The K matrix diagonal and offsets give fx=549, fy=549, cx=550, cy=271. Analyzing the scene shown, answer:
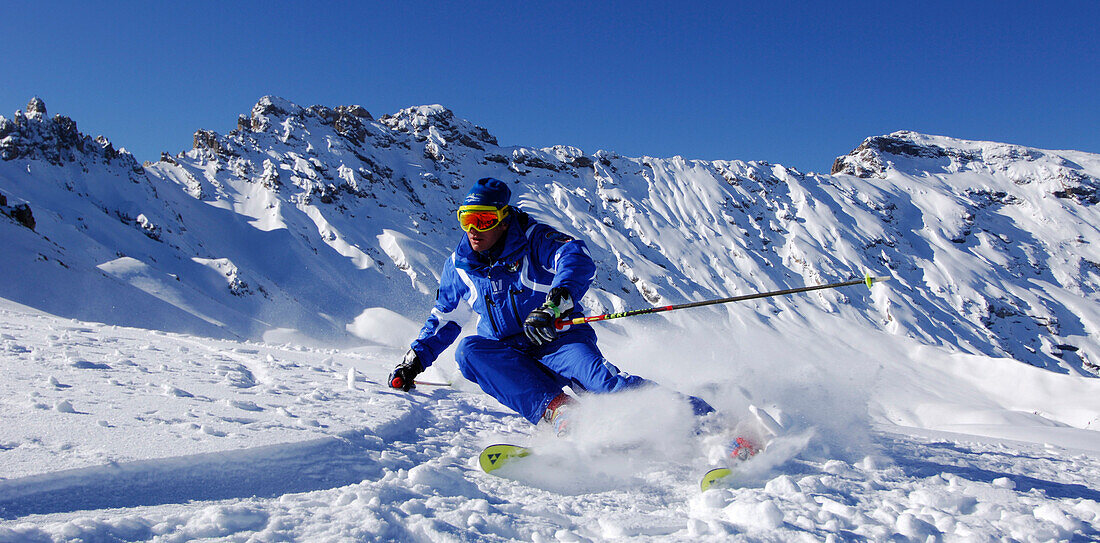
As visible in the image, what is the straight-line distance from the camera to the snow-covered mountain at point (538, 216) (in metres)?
29.6

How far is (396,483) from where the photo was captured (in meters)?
2.23

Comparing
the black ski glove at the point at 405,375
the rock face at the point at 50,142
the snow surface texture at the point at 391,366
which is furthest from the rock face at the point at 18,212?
the black ski glove at the point at 405,375

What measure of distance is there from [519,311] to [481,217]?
712mm

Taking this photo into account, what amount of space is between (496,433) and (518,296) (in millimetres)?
951

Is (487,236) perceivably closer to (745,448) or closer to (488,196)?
(488,196)

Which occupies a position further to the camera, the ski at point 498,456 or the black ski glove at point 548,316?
the black ski glove at point 548,316

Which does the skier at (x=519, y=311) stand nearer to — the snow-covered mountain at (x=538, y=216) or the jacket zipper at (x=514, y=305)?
the jacket zipper at (x=514, y=305)

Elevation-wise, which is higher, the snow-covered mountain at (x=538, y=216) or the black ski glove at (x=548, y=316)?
the snow-covered mountain at (x=538, y=216)

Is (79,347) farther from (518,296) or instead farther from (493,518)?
(493,518)

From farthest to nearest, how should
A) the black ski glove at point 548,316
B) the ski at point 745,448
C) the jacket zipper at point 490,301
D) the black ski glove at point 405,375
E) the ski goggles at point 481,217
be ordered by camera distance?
the black ski glove at point 405,375, the jacket zipper at point 490,301, the ski goggles at point 481,217, the black ski glove at point 548,316, the ski at point 745,448

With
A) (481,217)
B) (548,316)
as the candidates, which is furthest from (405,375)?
(548,316)

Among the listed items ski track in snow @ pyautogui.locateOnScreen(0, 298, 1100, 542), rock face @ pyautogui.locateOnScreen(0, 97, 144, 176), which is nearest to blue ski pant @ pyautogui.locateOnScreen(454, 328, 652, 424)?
ski track in snow @ pyautogui.locateOnScreen(0, 298, 1100, 542)

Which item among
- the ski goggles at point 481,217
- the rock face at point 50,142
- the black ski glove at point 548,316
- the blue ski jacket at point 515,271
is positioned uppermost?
the rock face at point 50,142

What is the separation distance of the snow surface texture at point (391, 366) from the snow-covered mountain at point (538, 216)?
0.31 metres
